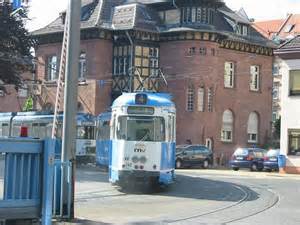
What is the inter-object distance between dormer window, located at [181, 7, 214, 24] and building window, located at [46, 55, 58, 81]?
41.6 feet

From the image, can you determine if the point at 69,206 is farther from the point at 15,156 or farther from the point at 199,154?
the point at 199,154

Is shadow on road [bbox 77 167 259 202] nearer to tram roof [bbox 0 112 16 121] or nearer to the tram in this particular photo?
the tram

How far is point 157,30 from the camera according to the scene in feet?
175

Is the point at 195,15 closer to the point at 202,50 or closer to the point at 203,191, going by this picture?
the point at 202,50

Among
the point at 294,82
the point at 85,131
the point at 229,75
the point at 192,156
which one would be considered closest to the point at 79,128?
the point at 85,131

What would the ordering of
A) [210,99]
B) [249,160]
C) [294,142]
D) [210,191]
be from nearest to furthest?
[210,191], [294,142], [249,160], [210,99]

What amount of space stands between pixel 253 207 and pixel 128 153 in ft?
17.4

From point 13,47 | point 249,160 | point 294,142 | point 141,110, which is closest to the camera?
point 141,110

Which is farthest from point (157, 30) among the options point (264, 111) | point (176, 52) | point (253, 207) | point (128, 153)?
point (253, 207)

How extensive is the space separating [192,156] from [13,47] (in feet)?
54.4

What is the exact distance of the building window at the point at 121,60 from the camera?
5269 cm

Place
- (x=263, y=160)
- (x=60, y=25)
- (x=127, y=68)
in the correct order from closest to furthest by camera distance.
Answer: (x=263, y=160) → (x=127, y=68) → (x=60, y=25)

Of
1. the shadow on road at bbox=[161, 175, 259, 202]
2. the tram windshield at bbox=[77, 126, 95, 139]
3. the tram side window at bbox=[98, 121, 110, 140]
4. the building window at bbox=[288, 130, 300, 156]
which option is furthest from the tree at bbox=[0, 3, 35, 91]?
the building window at bbox=[288, 130, 300, 156]

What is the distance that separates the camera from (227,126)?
57500 millimetres
